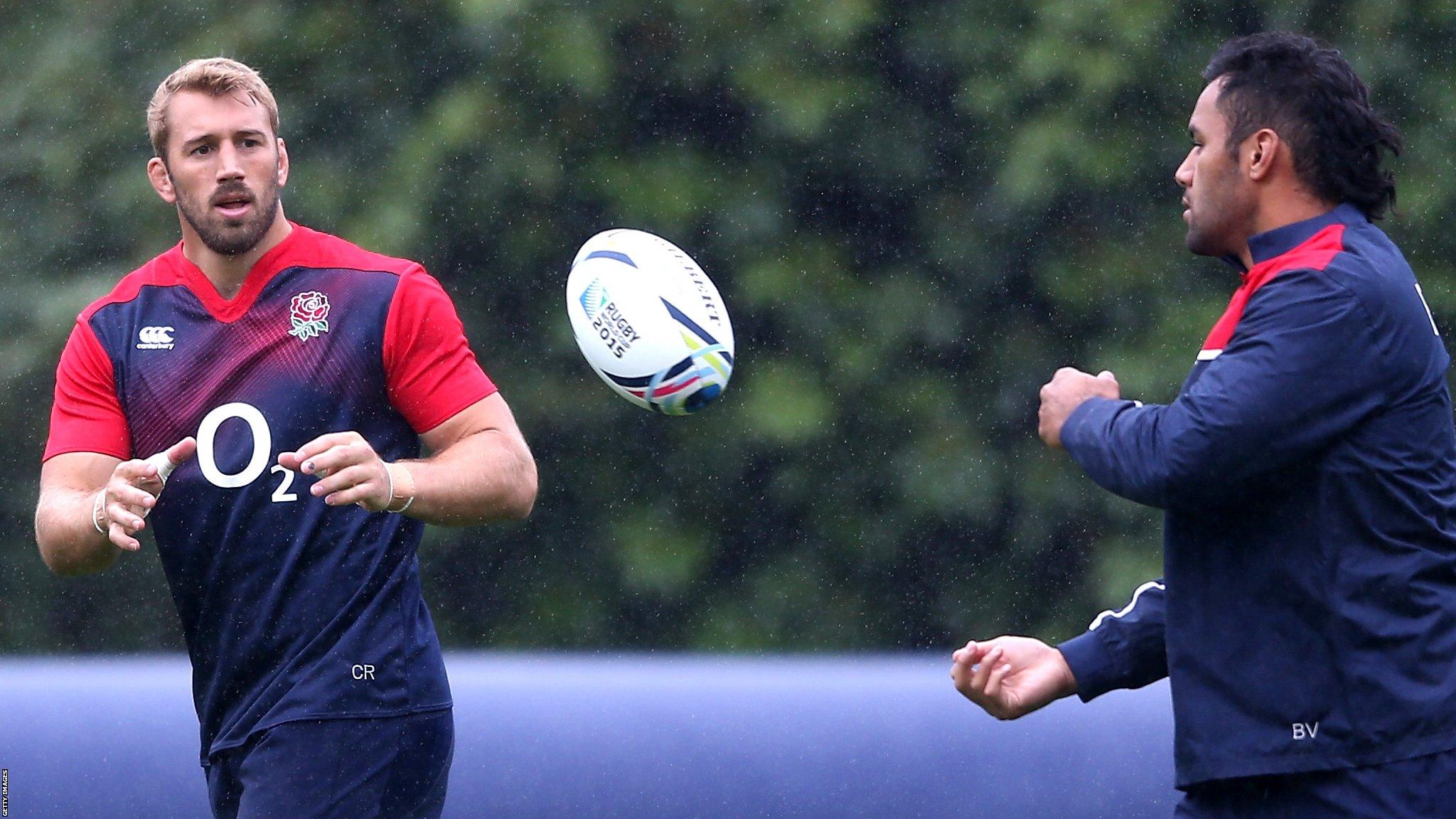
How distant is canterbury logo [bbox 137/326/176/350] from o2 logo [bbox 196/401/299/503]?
0.58 feet

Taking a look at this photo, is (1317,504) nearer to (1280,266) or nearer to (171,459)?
(1280,266)

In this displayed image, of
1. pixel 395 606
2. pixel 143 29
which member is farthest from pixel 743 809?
pixel 143 29

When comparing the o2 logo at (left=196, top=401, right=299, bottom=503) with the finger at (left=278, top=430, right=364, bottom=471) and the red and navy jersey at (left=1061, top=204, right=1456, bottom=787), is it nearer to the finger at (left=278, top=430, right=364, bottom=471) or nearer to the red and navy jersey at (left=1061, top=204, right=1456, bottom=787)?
the finger at (left=278, top=430, right=364, bottom=471)

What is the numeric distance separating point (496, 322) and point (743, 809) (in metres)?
4.78

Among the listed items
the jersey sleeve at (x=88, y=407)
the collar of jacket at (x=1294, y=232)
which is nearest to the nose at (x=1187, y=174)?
the collar of jacket at (x=1294, y=232)

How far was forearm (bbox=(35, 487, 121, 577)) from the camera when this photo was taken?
10.7 feet

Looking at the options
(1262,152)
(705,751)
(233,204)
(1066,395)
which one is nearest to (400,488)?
(233,204)

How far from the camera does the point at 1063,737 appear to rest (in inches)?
175

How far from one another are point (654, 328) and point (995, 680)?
1.23 meters

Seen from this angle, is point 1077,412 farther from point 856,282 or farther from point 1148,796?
point 856,282

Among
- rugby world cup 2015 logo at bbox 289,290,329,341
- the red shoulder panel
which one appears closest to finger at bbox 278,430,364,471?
rugby world cup 2015 logo at bbox 289,290,329,341

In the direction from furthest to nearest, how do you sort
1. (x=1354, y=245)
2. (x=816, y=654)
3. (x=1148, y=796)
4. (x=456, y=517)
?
1. (x=816, y=654)
2. (x=1148, y=796)
3. (x=456, y=517)
4. (x=1354, y=245)

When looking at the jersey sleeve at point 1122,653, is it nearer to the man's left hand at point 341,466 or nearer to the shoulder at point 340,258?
the man's left hand at point 341,466

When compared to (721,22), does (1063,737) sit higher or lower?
lower
